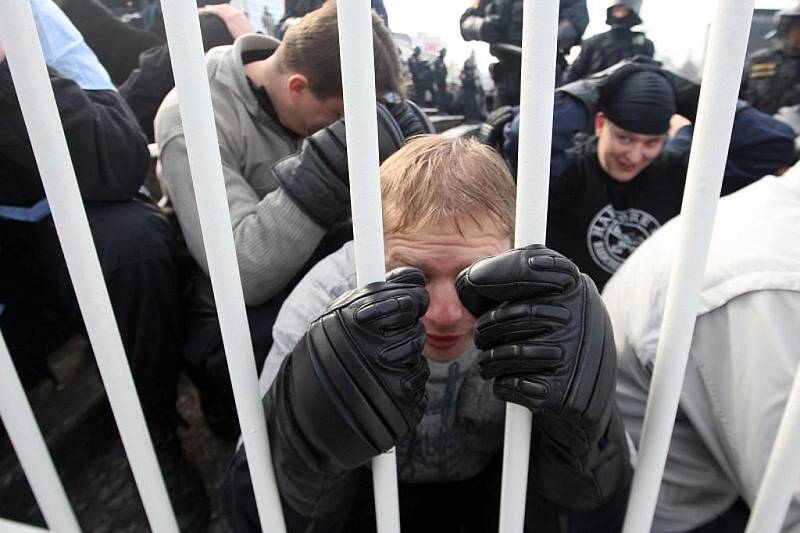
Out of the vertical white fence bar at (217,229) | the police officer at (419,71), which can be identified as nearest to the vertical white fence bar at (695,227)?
the vertical white fence bar at (217,229)

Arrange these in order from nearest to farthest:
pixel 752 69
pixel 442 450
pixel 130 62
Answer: pixel 442 450, pixel 130 62, pixel 752 69

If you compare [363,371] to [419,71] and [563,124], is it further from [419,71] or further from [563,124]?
[419,71]

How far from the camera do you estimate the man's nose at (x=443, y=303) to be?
0.64m

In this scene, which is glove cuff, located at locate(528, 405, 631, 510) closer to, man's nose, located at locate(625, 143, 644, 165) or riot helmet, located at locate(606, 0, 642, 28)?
man's nose, located at locate(625, 143, 644, 165)

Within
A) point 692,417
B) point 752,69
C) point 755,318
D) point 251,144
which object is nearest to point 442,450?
point 692,417

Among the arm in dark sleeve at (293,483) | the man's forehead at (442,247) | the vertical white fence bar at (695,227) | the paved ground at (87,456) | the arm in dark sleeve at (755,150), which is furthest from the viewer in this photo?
the arm in dark sleeve at (755,150)

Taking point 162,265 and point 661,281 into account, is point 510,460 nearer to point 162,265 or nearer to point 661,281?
point 661,281

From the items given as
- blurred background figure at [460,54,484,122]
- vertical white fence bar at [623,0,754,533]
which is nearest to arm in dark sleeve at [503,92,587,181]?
vertical white fence bar at [623,0,754,533]

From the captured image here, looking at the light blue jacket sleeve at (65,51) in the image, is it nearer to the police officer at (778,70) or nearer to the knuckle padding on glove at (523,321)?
the knuckle padding on glove at (523,321)

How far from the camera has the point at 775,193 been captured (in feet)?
2.56

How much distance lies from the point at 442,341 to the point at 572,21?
2162 mm

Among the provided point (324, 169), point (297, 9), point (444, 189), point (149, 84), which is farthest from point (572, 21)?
point (444, 189)

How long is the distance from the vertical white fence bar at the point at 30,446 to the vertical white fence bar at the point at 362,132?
38 centimetres

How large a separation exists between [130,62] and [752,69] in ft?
8.81
